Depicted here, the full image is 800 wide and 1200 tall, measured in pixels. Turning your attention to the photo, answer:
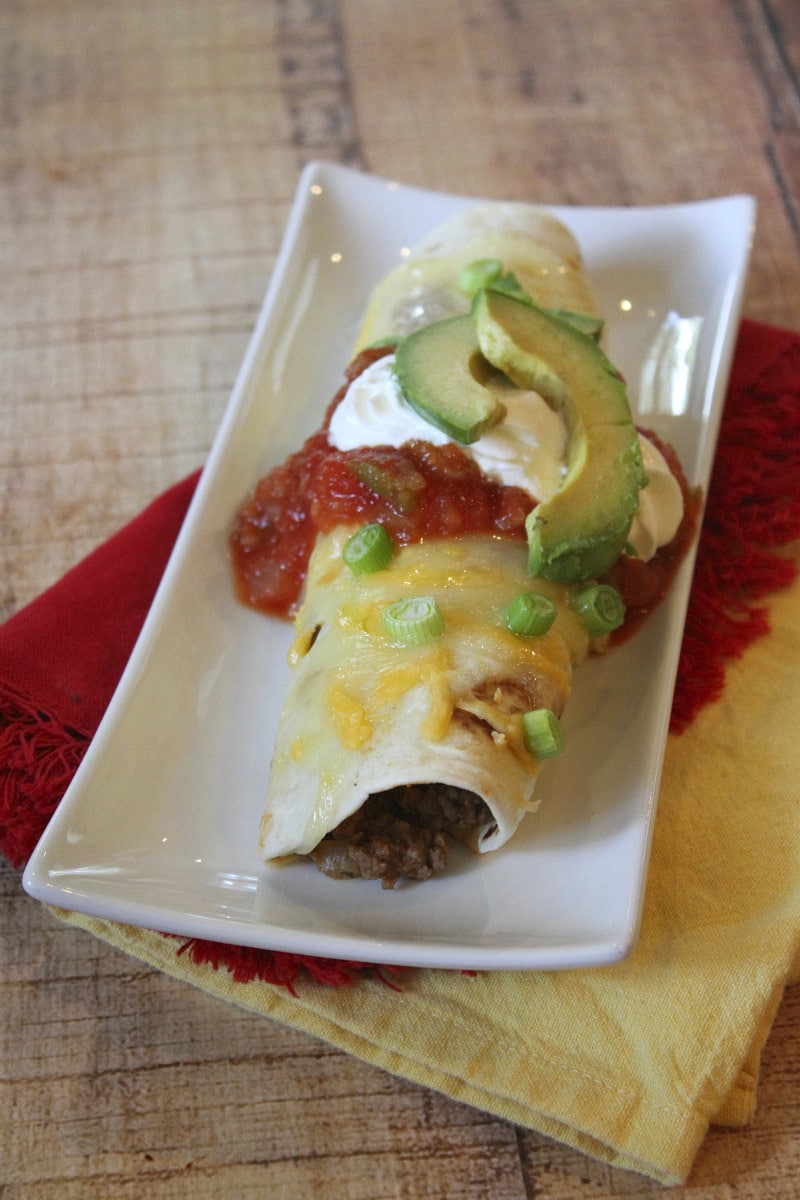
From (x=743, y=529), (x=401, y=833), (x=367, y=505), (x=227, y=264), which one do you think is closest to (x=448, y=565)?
(x=367, y=505)

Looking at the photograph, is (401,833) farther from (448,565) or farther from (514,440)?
(514,440)

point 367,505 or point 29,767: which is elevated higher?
point 367,505

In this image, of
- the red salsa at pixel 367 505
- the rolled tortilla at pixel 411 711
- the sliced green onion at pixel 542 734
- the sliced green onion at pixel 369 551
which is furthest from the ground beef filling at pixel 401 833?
the red salsa at pixel 367 505

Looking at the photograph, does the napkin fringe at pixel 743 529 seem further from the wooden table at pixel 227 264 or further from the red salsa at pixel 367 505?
the wooden table at pixel 227 264

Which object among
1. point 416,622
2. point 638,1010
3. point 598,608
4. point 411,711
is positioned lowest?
point 638,1010

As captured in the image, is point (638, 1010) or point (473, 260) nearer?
point (638, 1010)

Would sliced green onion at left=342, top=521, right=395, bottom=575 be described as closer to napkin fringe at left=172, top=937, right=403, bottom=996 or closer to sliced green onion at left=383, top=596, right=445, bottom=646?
sliced green onion at left=383, top=596, right=445, bottom=646
